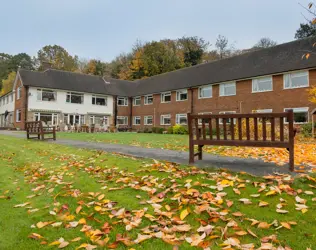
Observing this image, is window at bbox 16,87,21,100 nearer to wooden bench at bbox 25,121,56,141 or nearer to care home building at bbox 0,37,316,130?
care home building at bbox 0,37,316,130

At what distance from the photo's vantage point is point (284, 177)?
4121mm

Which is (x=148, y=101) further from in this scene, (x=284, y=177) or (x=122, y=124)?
(x=284, y=177)

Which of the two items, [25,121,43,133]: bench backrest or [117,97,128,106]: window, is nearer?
[25,121,43,133]: bench backrest

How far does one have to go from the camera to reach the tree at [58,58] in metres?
59.7

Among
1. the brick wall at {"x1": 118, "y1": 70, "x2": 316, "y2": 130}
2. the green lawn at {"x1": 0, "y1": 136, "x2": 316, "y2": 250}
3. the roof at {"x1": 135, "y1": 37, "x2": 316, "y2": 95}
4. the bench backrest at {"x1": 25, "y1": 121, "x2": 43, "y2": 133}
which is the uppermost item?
the roof at {"x1": 135, "y1": 37, "x2": 316, "y2": 95}

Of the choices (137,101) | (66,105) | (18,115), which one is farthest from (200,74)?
(18,115)

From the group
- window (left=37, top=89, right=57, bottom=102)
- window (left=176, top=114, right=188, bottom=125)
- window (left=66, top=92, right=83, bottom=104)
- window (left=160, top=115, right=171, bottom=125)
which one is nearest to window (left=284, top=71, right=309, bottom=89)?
window (left=176, top=114, right=188, bottom=125)

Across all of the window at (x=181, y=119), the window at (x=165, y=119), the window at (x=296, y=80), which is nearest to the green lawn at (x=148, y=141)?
the window at (x=296, y=80)

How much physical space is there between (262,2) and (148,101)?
1038 inches

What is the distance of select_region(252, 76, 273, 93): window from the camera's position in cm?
2177

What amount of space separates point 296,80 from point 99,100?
85.0 ft

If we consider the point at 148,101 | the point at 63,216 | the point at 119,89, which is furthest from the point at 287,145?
the point at 119,89

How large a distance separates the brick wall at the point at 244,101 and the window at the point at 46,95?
13601mm

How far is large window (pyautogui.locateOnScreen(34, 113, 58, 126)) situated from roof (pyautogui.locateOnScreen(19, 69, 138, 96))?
12.0ft
